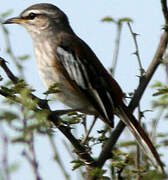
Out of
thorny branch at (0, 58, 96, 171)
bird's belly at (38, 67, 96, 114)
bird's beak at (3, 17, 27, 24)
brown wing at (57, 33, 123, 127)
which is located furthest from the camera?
bird's beak at (3, 17, 27, 24)

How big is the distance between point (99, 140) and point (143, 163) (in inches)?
20.7

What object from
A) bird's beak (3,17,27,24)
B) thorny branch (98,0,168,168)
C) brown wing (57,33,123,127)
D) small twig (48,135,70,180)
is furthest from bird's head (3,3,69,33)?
small twig (48,135,70,180)

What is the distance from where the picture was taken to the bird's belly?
6.13 m

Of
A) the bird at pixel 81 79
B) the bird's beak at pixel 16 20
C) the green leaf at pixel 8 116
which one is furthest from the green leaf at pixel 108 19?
the green leaf at pixel 8 116

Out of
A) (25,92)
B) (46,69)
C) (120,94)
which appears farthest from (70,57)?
(25,92)

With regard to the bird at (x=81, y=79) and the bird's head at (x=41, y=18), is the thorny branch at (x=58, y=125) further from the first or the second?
the bird's head at (x=41, y=18)

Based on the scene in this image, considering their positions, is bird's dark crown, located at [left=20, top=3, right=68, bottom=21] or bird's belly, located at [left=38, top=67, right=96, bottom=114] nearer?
bird's belly, located at [left=38, top=67, right=96, bottom=114]

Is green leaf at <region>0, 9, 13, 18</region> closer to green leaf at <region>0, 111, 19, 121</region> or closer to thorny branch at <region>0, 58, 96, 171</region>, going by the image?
thorny branch at <region>0, 58, 96, 171</region>

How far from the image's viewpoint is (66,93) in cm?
618

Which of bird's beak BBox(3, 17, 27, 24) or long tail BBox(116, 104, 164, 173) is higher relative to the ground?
bird's beak BBox(3, 17, 27, 24)

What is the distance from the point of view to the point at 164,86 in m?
4.57

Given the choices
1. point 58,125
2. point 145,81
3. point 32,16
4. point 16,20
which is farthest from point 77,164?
point 32,16

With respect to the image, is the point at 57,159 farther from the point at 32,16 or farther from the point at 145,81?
the point at 32,16

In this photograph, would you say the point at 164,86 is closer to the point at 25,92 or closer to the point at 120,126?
the point at 120,126
